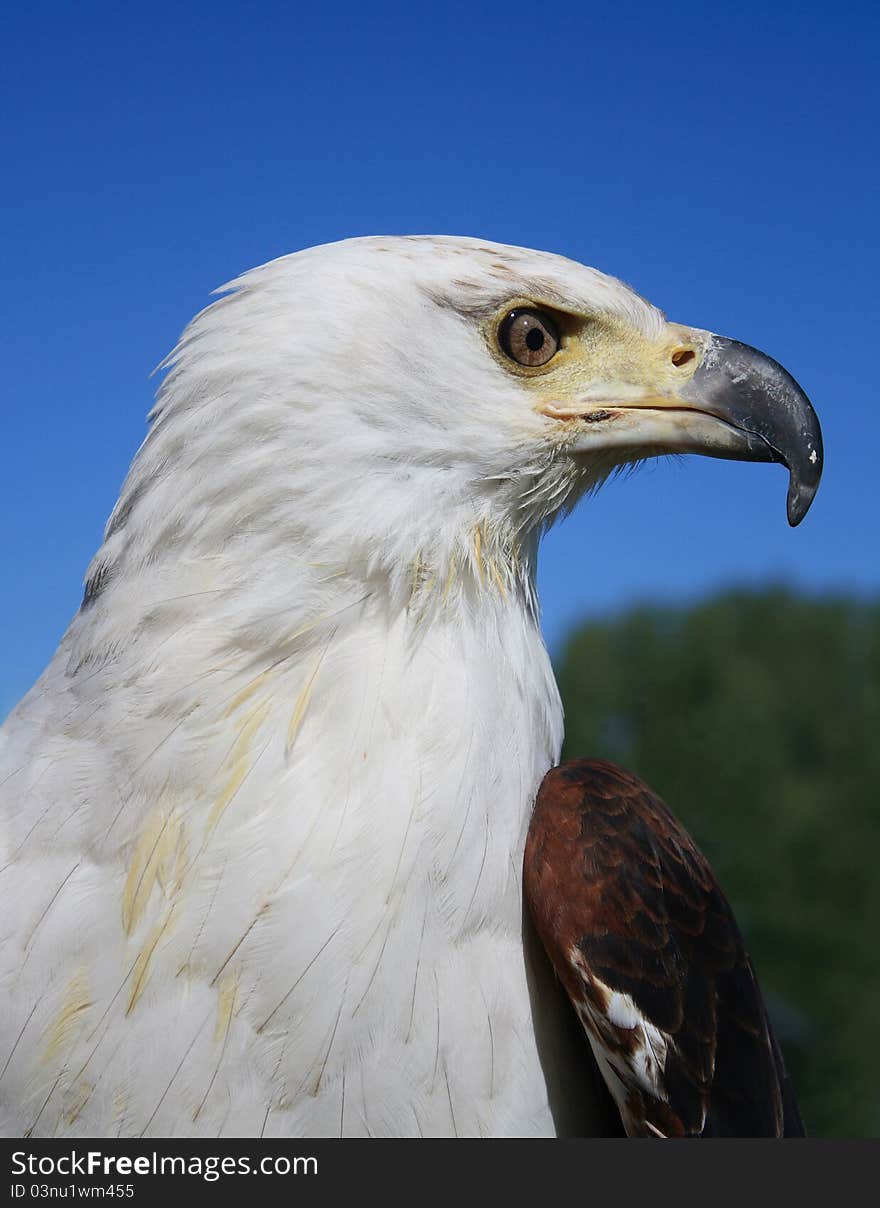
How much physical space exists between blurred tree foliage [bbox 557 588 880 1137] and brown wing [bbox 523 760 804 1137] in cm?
2654

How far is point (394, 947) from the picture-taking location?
2.37 metres

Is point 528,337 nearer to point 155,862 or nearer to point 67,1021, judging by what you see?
point 155,862

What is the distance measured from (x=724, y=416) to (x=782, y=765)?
3414cm

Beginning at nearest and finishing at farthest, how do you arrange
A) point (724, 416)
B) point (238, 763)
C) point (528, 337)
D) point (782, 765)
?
point (238, 763), point (528, 337), point (724, 416), point (782, 765)

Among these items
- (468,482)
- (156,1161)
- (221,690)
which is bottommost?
(156,1161)

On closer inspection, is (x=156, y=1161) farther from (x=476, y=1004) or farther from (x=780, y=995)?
(x=780, y=995)

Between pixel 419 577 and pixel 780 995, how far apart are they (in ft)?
106

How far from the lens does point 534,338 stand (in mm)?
2949

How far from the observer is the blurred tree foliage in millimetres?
30281

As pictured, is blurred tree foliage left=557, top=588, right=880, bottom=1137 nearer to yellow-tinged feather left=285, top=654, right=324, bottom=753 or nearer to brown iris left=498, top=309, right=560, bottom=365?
brown iris left=498, top=309, right=560, bottom=365

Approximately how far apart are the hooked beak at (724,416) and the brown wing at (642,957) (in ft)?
3.04

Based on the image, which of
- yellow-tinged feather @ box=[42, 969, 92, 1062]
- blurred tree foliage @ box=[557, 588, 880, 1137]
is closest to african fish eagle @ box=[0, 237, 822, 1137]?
yellow-tinged feather @ box=[42, 969, 92, 1062]

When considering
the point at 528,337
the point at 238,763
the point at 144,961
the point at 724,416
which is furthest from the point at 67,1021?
the point at 724,416

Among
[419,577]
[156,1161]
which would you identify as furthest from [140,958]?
[419,577]
